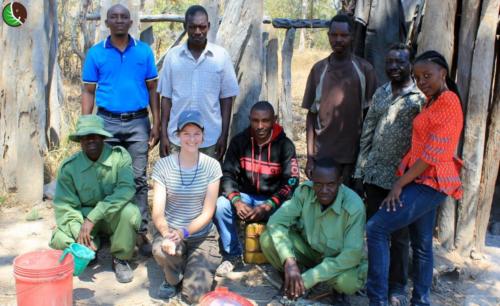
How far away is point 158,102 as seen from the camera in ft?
14.8

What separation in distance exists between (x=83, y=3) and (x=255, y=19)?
15.5 feet

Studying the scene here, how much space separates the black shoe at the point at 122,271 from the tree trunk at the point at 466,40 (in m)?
3.02

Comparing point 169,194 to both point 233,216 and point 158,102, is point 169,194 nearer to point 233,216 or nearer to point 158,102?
point 233,216

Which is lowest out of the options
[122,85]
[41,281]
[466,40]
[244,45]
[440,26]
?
[41,281]

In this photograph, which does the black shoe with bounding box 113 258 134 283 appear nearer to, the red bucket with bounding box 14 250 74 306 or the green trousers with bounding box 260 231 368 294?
the red bucket with bounding box 14 250 74 306

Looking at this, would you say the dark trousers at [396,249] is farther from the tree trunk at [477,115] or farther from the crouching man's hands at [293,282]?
the tree trunk at [477,115]

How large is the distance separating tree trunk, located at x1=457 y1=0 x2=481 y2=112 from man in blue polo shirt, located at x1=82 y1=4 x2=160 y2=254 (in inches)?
100

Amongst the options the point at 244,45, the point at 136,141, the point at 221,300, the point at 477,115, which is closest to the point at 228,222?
the point at 136,141

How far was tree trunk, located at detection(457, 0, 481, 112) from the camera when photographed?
4422 mm

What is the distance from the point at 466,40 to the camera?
176 inches

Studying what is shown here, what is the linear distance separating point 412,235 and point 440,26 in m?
1.92

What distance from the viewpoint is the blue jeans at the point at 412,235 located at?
10.6 feet

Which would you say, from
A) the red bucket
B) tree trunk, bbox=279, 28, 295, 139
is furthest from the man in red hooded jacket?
tree trunk, bbox=279, 28, 295, 139

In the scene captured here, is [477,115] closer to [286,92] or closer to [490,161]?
[490,161]
